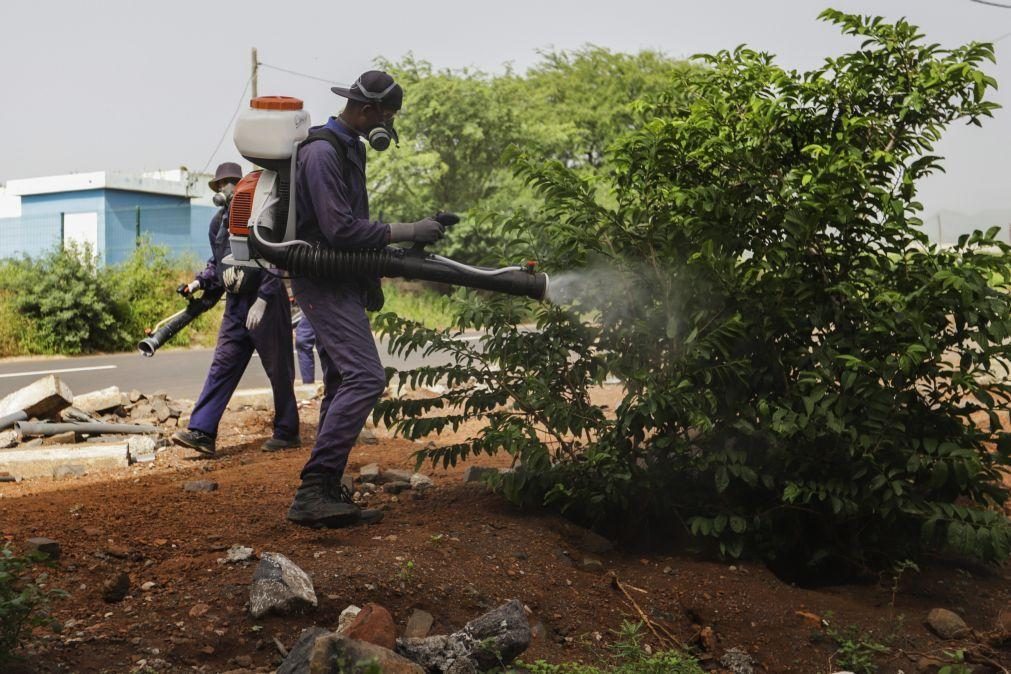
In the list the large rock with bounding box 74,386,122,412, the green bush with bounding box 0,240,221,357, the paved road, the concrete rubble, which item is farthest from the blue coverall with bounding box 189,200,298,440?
the green bush with bounding box 0,240,221,357

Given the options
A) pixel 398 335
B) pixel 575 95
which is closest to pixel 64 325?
pixel 398 335

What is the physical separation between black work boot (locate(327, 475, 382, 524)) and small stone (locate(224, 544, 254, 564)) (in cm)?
56

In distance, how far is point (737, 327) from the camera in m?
4.49

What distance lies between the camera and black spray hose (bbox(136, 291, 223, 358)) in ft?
25.4

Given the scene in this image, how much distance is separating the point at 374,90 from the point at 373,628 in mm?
2366

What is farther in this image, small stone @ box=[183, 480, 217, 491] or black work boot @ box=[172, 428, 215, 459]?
black work boot @ box=[172, 428, 215, 459]

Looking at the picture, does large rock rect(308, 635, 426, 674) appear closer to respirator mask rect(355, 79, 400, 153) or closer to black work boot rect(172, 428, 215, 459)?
respirator mask rect(355, 79, 400, 153)

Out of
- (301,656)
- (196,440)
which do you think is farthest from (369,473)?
(301,656)

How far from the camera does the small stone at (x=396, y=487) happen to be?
554 centimetres

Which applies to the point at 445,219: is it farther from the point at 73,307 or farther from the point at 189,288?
the point at 73,307

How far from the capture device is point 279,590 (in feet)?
12.2

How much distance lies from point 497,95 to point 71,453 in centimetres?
2437

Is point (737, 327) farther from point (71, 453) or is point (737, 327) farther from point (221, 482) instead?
point (71, 453)

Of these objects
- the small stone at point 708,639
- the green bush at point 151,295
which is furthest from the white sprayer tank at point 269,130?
the green bush at point 151,295
